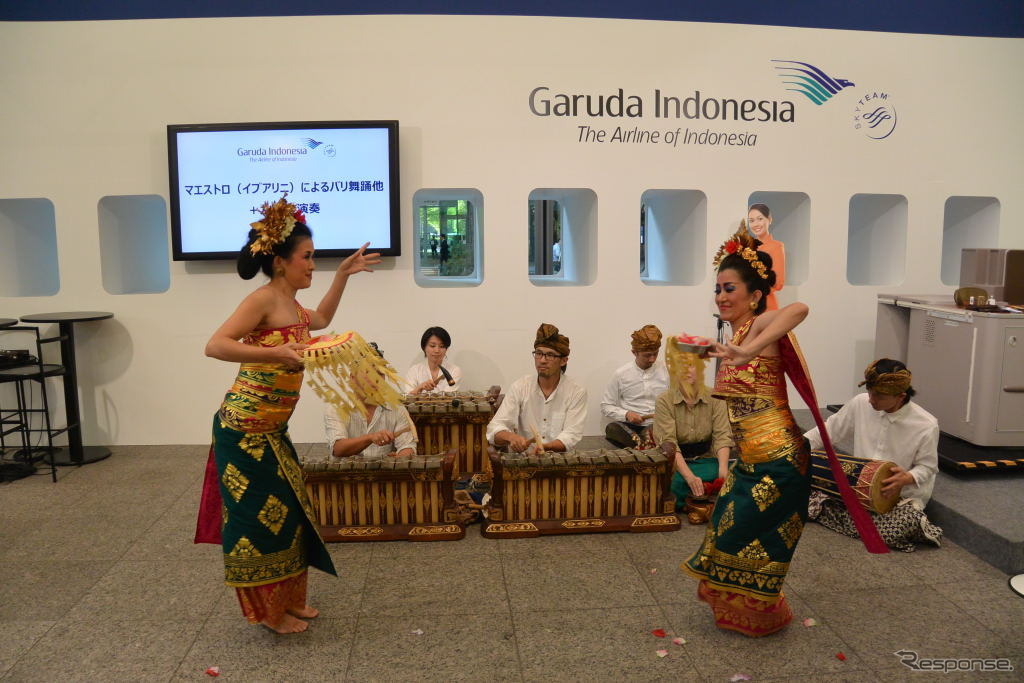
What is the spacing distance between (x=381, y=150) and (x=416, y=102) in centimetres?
47

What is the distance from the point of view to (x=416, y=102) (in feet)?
19.7

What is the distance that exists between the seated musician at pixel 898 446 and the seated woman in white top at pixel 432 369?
2617mm

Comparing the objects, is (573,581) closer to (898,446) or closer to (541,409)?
(541,409)

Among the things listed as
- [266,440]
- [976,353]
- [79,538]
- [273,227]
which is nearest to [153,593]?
[79,538]

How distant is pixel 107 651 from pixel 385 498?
1.52 meters

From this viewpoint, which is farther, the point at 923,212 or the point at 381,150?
the point at 923,212

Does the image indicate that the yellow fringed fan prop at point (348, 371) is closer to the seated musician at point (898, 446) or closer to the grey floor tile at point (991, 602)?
the seated musician at point (898, 446)

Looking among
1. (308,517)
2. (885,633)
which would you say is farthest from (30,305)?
(885,633)

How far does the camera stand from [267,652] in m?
3.12

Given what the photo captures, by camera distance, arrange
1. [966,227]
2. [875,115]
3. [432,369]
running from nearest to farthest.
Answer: [432,369] → [875,115] → [966,227]

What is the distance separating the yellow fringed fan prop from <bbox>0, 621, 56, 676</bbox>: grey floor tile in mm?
1613

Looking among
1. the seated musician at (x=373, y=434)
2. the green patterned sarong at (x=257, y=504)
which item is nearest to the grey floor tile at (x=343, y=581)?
the green patterned sarong at (x=257, y=504)

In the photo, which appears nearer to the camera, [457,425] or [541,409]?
[541,409]

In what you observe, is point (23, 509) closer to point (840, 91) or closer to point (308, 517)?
point (308, 517)
